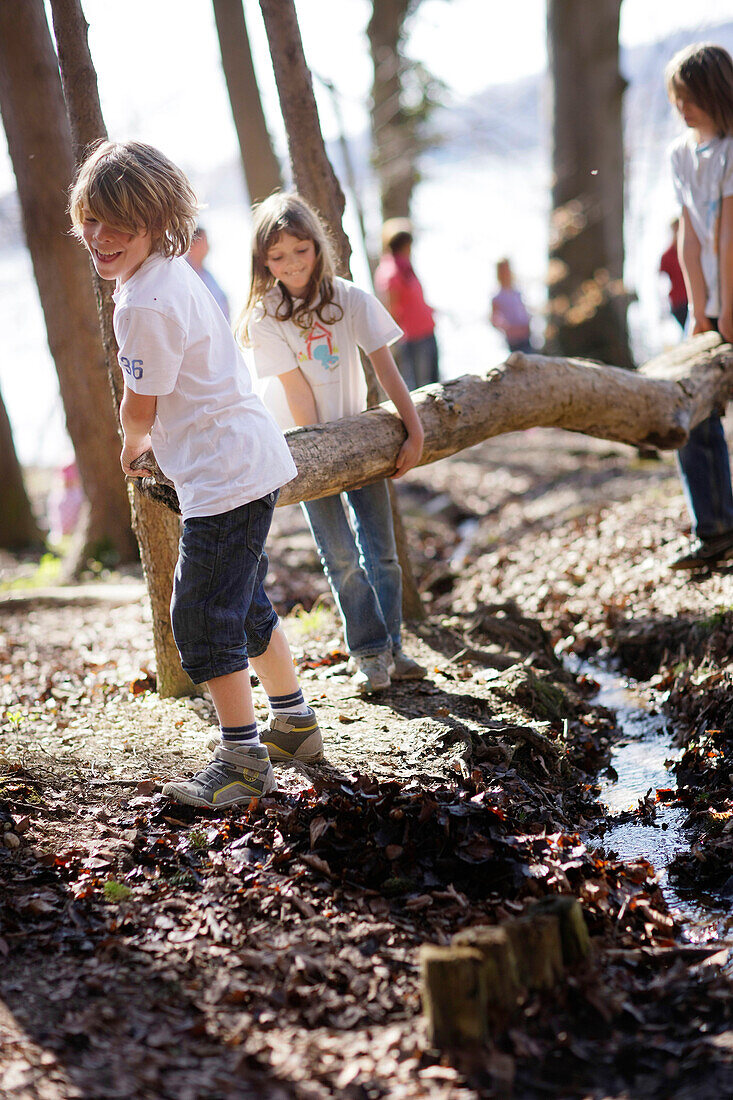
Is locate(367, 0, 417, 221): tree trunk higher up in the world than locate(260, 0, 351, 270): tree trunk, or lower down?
higher up

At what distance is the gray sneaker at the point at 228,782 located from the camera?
312 cm

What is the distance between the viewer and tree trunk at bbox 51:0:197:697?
407cm

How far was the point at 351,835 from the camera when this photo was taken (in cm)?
300

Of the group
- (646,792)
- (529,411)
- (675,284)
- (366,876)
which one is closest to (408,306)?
(675,284)

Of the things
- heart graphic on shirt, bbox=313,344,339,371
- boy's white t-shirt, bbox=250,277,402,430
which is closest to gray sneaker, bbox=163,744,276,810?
boy's white t-shirt, bbox=250,277,402,430

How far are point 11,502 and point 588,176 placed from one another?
350 inches

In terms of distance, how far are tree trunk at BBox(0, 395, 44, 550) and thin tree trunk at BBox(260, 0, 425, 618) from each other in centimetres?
701

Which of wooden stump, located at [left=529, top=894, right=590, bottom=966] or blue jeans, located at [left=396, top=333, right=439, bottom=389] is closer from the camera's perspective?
wooden stump, located at [left=529, top=894, right=590, bottom=966]

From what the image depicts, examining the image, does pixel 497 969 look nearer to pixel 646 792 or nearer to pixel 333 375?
pixel 646 792

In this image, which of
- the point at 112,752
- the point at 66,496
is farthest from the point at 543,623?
the point at 66,496

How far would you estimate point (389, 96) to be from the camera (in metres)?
14.5

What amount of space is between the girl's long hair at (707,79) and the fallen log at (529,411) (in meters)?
1.31

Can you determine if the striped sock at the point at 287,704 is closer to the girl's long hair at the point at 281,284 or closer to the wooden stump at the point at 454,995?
the wooden stump at the point at 454,995

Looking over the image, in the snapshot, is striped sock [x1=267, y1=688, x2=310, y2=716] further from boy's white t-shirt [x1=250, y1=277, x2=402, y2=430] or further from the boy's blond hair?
the boy's blond hair
